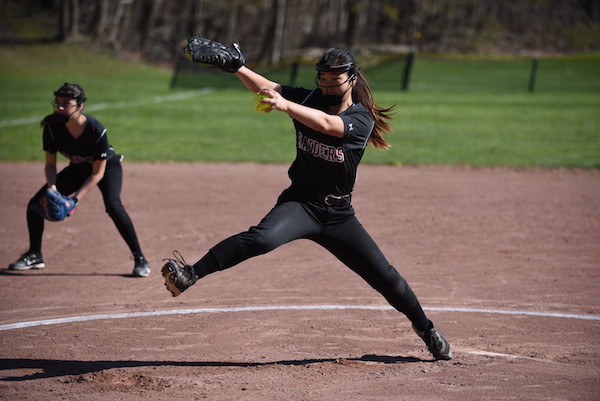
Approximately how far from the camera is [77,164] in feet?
26.3

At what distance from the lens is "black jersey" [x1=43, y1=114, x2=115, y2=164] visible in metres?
7.69

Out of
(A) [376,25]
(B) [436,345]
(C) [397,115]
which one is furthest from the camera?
(A) [376,25]

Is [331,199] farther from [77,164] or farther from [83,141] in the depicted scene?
[77,164]

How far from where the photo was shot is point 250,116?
23031mm

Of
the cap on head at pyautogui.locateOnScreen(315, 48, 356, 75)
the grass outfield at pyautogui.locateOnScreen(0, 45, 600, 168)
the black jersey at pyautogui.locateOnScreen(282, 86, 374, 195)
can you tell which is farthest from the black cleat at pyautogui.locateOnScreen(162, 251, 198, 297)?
the grass outfield at pyautogui.locateOnScreen(0, 45, 600, 168)

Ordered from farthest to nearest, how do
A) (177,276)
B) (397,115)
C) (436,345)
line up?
(397,115) < (436,345) < (177,276)

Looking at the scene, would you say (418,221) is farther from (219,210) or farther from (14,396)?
(14,396)

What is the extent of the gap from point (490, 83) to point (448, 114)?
480 inches

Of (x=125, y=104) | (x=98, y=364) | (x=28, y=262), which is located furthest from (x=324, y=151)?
(x=125, y=104)

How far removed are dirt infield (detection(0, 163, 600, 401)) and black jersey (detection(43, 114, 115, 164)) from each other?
1337 millimetres

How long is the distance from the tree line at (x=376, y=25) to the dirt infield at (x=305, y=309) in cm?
4268

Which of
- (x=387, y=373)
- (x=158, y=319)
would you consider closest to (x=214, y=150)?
(x=158, y=319)

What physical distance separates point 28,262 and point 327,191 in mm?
4299

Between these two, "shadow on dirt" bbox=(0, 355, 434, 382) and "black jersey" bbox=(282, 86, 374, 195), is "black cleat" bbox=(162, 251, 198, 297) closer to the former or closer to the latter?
"shadow on dirt" bbox=(0, 355, 434, 382)
